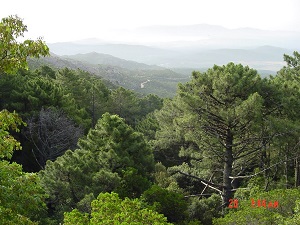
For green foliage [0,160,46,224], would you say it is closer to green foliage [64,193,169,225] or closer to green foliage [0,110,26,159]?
green foliage [0,110,26,159]

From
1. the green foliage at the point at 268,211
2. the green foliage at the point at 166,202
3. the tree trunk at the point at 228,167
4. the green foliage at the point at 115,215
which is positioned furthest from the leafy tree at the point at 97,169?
the green foliage at the point at 268,211

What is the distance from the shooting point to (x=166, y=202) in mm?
13562

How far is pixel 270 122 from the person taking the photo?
48.1ft

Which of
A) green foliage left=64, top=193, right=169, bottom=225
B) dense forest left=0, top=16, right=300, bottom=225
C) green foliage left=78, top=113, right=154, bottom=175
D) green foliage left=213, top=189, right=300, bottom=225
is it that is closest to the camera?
green foliage left=64, top=193, right=169, bottom=225

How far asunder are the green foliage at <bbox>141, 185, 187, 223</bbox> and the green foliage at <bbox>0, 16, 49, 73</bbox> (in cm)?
911

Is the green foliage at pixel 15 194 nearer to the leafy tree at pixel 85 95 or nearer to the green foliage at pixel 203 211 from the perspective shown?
the green foliage at pixel 203 211

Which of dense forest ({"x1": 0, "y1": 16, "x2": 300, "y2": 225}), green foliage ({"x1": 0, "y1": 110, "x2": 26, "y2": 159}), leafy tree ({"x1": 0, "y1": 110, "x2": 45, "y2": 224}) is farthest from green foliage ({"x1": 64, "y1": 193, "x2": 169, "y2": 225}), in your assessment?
green foliage ({"x1": 0, "y1": 110, "x2": 26, "y2": 159})

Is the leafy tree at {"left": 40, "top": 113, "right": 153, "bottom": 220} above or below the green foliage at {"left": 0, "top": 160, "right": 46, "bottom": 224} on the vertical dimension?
below

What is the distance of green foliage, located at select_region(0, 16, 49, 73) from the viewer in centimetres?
521

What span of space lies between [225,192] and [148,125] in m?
16.3

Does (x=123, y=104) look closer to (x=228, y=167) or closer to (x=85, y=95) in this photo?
(x=85, y=95)

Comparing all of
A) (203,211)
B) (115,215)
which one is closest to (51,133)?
(203,211)

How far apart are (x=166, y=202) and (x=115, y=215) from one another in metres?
6.28

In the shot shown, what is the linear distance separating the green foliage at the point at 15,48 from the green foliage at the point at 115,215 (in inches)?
169
